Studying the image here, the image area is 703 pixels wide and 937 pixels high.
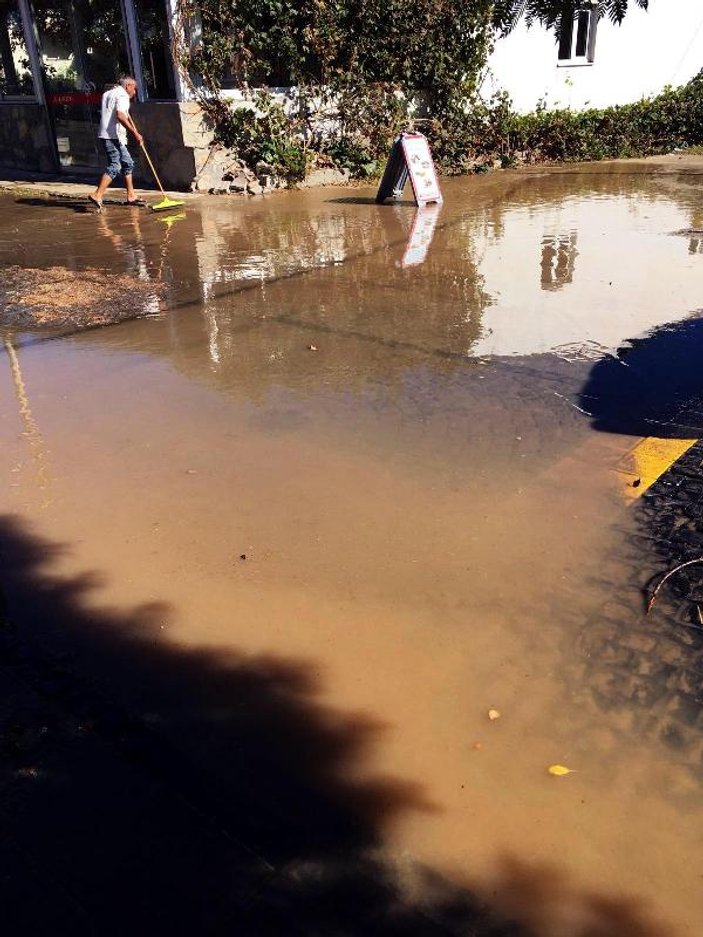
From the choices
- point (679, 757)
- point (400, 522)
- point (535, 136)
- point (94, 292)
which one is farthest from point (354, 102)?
point (679, 757)

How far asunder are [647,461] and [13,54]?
50.7 ft

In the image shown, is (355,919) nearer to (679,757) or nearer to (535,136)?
(679,757)

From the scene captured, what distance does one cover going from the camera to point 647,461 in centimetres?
433

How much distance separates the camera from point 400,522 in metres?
3.82

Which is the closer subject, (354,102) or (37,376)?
(37,376)

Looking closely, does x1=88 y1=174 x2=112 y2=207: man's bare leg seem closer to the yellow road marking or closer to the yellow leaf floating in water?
the yellow road marking

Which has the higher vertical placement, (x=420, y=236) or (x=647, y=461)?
(x=420, y=236)

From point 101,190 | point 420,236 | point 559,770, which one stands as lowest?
point 559,770

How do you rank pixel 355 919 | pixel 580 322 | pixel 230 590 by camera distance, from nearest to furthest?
pixel 355 919, pixel 230 590, pixel 580 322

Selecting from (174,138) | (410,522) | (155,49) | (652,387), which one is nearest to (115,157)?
(174,138)

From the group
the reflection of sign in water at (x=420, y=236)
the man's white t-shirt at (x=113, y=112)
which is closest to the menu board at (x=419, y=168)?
the reflection of sign in water at (x=420, y=236)

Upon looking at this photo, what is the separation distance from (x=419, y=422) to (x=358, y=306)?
2.58m

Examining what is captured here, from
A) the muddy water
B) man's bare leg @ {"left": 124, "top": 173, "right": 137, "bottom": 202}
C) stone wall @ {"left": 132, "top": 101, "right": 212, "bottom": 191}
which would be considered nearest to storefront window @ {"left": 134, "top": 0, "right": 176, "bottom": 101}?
stone wall @ {"left": 132, "top": 101, "right": 212, "bottom": 191}

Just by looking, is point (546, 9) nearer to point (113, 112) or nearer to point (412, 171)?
point (412, 171)
